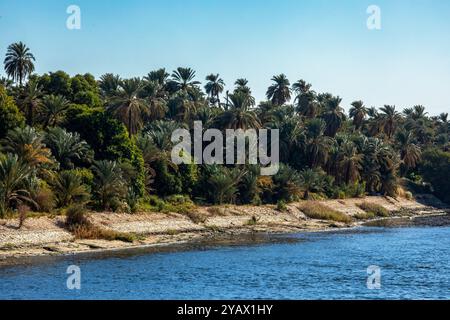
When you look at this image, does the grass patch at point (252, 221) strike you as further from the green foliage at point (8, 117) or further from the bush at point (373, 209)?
the green foliage at point (8, 117)

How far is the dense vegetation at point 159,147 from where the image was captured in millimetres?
56438

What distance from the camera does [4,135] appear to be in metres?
61.0

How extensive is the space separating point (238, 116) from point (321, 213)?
1678cm

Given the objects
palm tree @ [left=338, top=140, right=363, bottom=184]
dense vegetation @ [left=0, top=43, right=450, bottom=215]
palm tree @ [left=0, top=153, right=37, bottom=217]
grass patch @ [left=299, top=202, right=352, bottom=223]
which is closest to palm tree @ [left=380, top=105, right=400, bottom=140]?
dense vegetation @ [left=0, top=43, right=450, bottom=215]

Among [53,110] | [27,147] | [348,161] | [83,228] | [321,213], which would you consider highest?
[53,110]

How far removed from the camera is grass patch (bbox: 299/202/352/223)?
263 ft

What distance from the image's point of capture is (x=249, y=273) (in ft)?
136

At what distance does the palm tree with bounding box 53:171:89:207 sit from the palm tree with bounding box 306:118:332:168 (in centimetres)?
4493
